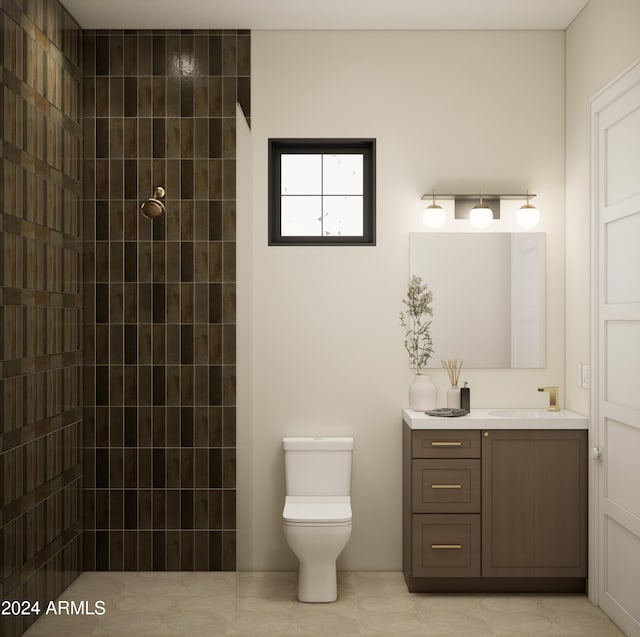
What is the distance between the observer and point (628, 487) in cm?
289

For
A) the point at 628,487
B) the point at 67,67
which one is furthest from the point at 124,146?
the point at 628,487

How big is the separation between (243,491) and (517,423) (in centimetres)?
134

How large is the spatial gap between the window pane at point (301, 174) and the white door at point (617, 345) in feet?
4.69

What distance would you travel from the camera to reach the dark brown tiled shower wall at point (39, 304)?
2717mm

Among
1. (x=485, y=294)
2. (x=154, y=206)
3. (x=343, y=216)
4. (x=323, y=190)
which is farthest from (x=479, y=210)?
(x=154, y=206)

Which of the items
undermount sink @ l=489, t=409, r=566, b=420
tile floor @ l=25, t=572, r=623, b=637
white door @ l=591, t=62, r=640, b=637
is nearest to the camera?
white door @ l=591, t=62, r=640, b=637

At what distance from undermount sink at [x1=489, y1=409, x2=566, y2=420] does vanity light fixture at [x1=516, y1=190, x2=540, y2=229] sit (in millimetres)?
984

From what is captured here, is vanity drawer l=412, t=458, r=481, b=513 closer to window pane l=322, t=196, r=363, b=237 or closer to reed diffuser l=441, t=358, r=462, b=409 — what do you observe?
reed diffuser l=441, t=358, r=462, b=409

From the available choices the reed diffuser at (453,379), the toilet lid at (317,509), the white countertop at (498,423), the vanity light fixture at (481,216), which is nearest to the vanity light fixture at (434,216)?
the vanity light fixture at (481,216)

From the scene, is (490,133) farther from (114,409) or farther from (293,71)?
(114,409)

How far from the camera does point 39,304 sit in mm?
3031

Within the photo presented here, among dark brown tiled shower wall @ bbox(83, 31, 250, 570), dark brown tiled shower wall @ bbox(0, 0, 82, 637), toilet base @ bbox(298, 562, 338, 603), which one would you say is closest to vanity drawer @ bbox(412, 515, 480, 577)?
toilet base @ bbox(298, 562, 338, 603)

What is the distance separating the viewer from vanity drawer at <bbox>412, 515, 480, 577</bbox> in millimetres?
3316

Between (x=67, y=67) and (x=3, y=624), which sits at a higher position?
(x=67, y=67)
